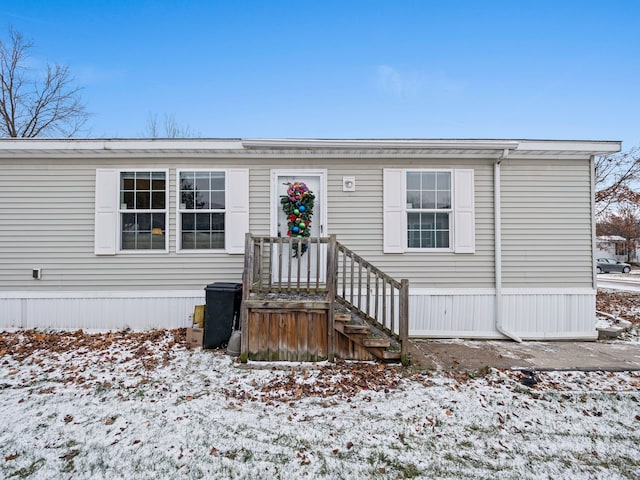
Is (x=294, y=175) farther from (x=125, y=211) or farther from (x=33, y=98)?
(x=33, y=98)

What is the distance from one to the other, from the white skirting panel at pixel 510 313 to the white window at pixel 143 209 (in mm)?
4371

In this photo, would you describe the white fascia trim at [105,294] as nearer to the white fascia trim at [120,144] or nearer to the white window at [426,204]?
the white fascia trim at [120,144]

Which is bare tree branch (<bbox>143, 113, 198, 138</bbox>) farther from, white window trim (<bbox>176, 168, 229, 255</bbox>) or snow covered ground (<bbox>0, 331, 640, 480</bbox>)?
snow covered ground (<bbox>0, 331, 640, 480</bbox>)

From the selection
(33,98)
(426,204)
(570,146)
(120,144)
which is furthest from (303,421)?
(33,98)

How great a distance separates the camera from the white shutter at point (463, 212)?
199 inches

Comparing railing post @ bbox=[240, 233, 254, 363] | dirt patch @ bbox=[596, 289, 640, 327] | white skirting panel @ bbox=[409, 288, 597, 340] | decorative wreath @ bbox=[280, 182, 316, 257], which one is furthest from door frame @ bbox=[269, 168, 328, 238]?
dirt patch @ bbox=[596, 289, 640, 327]

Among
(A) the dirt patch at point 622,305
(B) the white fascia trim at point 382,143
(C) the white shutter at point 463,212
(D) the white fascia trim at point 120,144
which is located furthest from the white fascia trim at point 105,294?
(A) the dirt patch at point 622,305

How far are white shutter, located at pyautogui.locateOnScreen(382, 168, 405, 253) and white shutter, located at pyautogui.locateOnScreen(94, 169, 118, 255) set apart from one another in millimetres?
4455

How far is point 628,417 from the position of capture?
2715mm

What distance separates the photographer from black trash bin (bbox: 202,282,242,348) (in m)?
4.24

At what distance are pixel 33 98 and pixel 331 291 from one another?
52.9 feet

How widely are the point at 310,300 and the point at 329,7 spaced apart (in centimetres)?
949

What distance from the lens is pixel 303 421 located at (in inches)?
102

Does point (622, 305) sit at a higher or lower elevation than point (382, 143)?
lower
